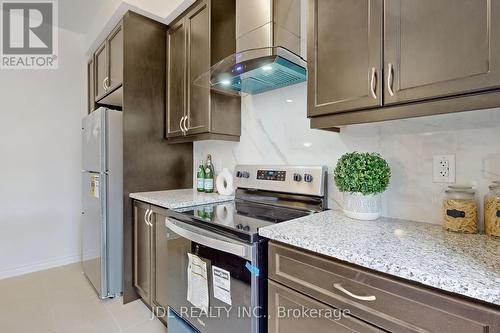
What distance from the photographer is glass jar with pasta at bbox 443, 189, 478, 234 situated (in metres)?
1.01

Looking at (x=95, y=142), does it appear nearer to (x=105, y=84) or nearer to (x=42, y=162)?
(x=105, y=84)

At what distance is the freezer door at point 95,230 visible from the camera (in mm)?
2168

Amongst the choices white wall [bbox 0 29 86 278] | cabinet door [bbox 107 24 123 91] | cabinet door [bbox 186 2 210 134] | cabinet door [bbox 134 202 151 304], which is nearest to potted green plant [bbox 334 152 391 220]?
cabinet door [bbox 186 2 210 134]

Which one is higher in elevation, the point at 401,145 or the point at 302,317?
the point at 401,145

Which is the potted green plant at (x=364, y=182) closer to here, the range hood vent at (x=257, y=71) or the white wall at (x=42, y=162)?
the range hood vent at (x=257, y=71)

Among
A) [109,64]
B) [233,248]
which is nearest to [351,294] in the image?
[233,248]

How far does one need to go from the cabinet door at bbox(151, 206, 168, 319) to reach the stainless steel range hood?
3.31ft

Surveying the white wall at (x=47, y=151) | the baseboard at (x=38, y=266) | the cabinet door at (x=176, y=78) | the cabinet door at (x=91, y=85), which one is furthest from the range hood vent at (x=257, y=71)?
the baseboard at (x=38, y=266)

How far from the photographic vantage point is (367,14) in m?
1.04

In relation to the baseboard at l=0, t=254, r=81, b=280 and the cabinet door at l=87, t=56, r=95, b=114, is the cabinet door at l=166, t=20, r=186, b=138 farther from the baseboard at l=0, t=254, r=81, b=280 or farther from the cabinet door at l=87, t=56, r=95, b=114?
the baseboard at l=0, t=254, r=81, b=280

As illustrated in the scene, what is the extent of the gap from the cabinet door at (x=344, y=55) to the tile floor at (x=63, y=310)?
6.26ft

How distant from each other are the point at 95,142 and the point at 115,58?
0.79 metres

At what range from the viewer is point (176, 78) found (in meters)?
2.26

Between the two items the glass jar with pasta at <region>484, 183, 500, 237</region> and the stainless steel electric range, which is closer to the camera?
the glass jar with pasta at <region>484, 183, 500, 237</region>
